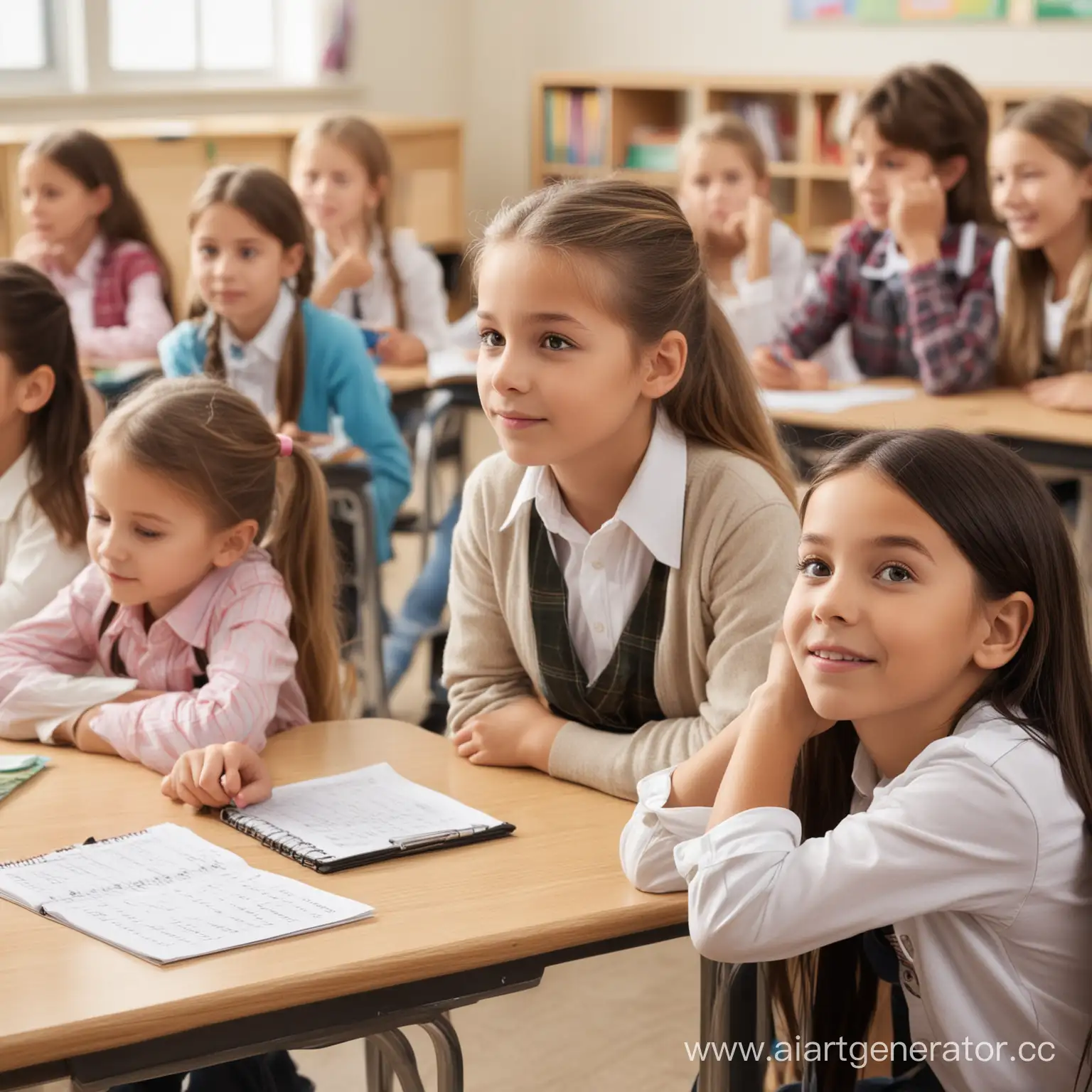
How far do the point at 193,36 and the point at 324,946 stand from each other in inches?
241

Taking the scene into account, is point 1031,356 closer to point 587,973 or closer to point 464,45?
point 587,973

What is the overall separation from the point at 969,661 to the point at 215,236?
83.9 inches

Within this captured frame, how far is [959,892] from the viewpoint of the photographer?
122cm

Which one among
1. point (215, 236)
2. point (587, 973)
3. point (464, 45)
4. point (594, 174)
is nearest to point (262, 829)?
point (587, 973)

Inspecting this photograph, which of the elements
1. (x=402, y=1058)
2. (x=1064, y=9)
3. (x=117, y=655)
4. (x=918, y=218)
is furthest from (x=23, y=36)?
(x=402, y=1058)

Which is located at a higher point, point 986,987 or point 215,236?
point 215,236

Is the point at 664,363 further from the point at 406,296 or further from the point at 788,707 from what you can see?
the point at 406,296

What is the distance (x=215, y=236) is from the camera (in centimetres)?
311

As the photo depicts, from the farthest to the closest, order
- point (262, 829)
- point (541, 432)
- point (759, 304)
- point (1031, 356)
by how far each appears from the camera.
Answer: point (759, 304) → point (1031, 356) → point (541, 432) → point (262, 829)

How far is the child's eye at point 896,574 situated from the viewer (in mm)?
1281

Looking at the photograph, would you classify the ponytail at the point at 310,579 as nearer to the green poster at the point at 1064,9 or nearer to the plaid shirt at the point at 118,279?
the plaid shirt at the point at 118,279

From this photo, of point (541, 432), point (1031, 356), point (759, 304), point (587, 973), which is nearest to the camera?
point (541, 432)

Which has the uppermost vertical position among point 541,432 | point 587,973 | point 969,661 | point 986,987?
point 541,432

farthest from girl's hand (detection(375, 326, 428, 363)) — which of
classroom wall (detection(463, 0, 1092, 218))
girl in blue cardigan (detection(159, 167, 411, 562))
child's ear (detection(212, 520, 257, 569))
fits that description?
classroom wall (detection(463, 0, 1092, 218))
